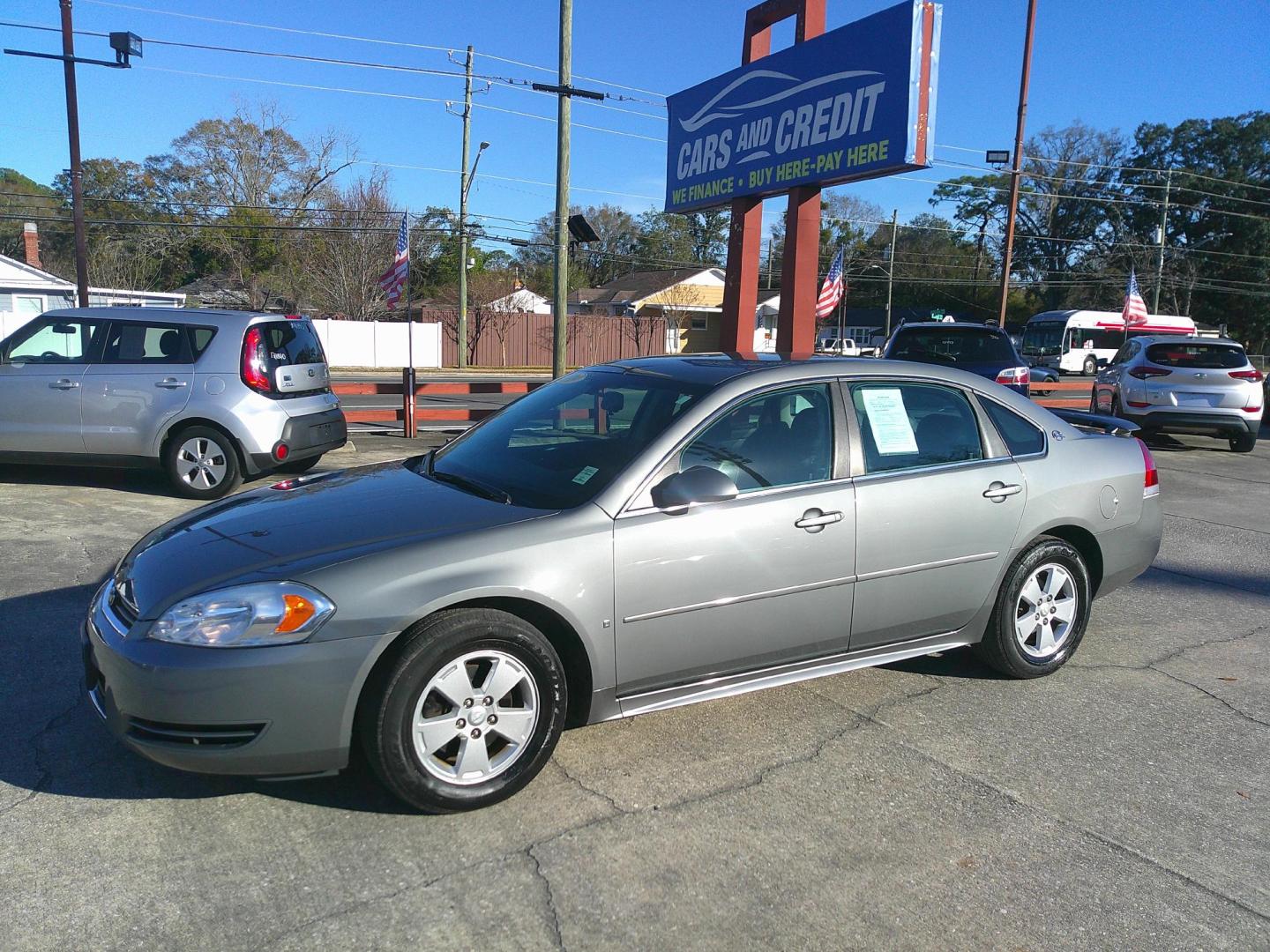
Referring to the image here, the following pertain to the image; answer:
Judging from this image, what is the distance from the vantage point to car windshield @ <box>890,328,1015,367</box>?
39.7 ft

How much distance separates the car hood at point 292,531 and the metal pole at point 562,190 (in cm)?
1059

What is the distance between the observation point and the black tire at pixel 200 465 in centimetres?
830

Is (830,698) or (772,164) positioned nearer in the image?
(830,698)

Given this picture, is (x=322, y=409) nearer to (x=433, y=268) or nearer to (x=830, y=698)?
(x=830, y=698)

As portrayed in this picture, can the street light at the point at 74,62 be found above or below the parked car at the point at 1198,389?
above

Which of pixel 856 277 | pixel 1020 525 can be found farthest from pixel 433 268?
pixel 1020 525

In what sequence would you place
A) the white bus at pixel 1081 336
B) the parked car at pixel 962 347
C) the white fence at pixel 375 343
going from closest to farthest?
the parked car at pixel 962 347, the white fence at pixel 375 343, the white bus at pixel 1081 336

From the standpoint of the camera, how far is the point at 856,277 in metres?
75.8

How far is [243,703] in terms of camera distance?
2.95 meters

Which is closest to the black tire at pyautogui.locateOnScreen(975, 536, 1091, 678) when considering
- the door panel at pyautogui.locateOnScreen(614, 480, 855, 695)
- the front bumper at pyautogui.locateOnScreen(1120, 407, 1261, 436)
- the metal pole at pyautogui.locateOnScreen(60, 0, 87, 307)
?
the door panel at pyautogui.locateOnScreen(614, 480, 855, 695)

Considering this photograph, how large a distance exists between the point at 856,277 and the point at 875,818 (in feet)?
251

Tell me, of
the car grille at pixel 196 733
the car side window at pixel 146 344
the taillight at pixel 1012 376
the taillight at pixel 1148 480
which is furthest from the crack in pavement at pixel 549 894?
the taillight at pixel 1012 376

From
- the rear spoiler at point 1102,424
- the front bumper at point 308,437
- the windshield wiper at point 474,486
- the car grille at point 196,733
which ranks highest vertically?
the rear spoiler at point 1102,424

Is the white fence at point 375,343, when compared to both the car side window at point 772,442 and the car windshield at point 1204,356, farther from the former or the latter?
the car side window at point 772,442
